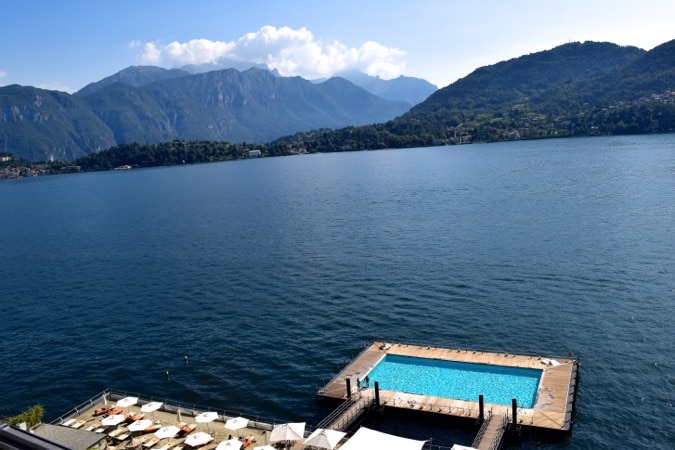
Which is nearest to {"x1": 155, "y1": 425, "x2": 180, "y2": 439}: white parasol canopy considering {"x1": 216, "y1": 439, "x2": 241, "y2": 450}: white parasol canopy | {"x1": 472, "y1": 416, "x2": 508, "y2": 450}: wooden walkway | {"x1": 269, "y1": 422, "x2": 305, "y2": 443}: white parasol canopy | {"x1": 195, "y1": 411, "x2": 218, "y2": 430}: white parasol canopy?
{"x1": 195, "y1": 411, "x2": 218, "y2": 430}: white parasol canopy

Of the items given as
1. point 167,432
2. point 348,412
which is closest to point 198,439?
point 167,432

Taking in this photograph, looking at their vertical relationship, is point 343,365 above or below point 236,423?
below

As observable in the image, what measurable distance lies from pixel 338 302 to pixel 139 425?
32.6m

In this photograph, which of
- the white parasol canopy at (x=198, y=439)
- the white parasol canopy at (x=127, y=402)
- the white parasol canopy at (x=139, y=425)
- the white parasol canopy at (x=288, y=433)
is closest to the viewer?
the white parasol canopy at (x=288, y=433)

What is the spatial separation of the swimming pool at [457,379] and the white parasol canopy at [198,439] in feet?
54.9

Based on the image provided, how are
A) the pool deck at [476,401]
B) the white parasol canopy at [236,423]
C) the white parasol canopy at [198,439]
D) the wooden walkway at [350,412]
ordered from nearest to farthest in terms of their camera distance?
1. the white parasol canopy at [198,439]
2. the white parasol canopy at [236,423]
3. the pool deck at [476,401]
4. the wooden walkway at [350,412]

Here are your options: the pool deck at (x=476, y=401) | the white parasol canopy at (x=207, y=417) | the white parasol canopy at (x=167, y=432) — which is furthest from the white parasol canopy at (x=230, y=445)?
the pool deck at (x=476, y=401)

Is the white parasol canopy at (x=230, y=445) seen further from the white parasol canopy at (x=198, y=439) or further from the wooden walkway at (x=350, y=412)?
the wooden walkway at (x=350, y=412)

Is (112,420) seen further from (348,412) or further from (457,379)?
(457,379)

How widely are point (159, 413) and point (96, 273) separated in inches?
2172

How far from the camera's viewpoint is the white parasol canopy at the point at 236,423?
1713 inches

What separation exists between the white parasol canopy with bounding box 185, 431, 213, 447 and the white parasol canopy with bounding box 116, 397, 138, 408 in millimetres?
9025

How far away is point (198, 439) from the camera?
4225cm

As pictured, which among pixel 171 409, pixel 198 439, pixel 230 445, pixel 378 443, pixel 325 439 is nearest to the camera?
pixel 378 443
